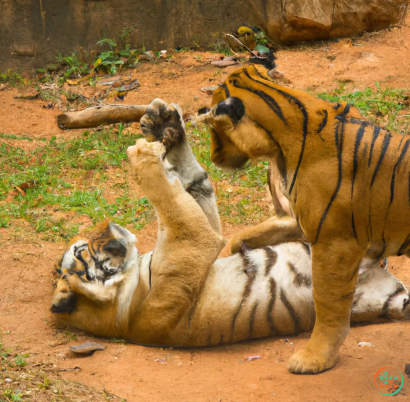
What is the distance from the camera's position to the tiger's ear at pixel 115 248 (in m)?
3.90

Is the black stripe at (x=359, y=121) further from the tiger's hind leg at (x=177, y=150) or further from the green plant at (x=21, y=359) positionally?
the green plant at (x=21, y=359)

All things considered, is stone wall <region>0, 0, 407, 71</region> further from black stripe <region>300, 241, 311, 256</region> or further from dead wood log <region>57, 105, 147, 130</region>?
black stripe <region>300, 241, 311, 256</region>

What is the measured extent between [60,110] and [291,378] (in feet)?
19.8

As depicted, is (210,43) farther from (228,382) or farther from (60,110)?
(228,382)

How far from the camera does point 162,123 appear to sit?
3.95 m

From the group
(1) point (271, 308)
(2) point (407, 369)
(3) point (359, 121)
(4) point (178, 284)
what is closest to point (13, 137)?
(4) point (178, 284)

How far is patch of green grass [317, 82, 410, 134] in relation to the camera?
6.62 meters

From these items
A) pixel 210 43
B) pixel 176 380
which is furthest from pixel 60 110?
pixel 176 380

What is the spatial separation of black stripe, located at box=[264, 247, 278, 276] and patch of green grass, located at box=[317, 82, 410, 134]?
9.77 ft

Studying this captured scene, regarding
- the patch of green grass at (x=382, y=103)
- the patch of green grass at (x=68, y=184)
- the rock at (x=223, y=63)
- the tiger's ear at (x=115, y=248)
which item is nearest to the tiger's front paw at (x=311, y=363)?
the tiger's ear at (x=115, y=248)

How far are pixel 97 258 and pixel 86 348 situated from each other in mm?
608

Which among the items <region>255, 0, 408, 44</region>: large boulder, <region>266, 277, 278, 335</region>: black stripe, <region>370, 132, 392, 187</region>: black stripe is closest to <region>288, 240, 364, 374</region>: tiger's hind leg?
<region>370, 132, 392, 187</region>: black stripe

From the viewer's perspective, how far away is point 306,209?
2979 mm

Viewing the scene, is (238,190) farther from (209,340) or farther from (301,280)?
(209,340)
